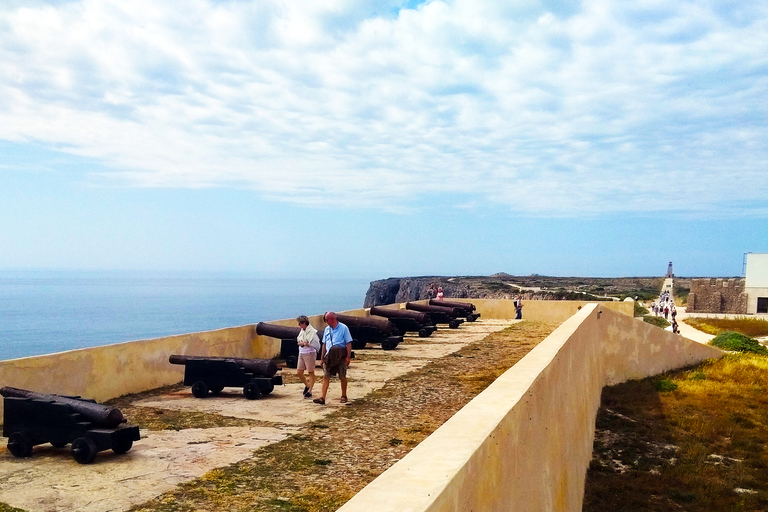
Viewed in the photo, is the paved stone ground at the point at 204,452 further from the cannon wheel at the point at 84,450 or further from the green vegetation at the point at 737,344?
the green vegetation at the point at 737,344

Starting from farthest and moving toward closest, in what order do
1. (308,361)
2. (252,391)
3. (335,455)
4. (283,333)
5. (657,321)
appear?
(657,321)
(283,333)
(308,361)
(252,391)
(335,455)

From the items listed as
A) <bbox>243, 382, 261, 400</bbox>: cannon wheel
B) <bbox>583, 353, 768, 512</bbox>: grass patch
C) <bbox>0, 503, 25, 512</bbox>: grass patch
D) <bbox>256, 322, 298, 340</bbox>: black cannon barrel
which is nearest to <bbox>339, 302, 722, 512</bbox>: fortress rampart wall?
<bbox>583, 353, 768, 512</bbox>: grass patch

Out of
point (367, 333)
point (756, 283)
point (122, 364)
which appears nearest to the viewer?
point (122, 364)

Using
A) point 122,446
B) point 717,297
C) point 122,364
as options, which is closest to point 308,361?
point 122,364

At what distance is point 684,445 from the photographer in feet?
45.8

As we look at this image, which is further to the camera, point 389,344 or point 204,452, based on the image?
point 389,344

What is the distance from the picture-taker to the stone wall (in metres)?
45.6

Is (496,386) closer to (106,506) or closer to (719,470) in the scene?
(106,506)

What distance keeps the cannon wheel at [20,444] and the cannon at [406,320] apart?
45.5 feet

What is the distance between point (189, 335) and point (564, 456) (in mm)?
7313

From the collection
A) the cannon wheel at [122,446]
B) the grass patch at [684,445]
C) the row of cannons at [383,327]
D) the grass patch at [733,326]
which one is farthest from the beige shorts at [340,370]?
the grass patch at [733,326]

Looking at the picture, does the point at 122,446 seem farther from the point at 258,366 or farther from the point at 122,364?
A: the point at 122,364

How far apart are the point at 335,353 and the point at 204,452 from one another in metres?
3.22

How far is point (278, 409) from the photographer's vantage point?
10031mm
